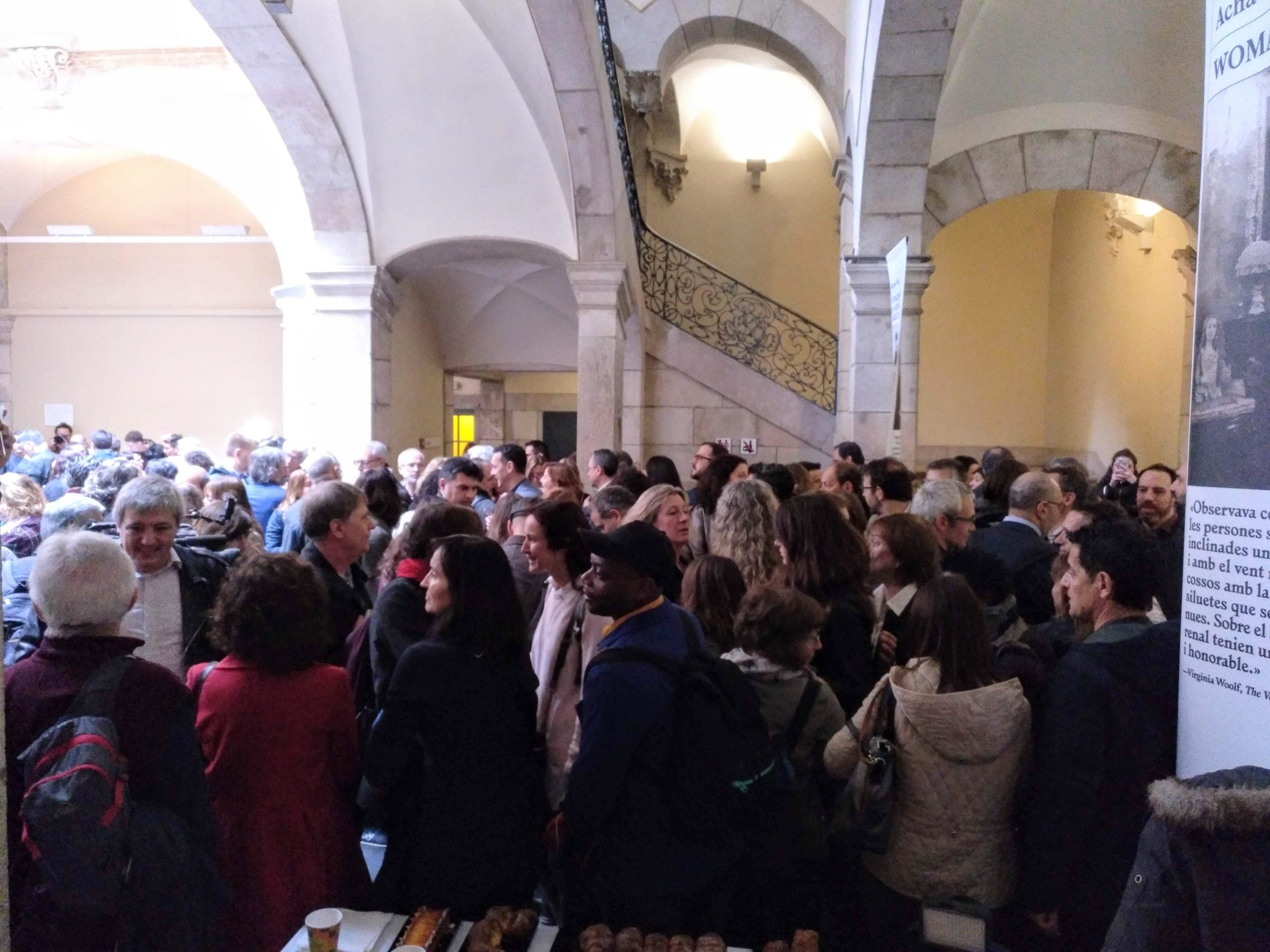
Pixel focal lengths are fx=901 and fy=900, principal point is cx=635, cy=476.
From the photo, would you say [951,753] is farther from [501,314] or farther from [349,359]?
[501,314]

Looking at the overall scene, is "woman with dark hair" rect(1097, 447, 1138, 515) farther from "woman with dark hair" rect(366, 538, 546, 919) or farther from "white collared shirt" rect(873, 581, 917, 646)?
"woman with dark hair" rect(366, 538, 546, 919)

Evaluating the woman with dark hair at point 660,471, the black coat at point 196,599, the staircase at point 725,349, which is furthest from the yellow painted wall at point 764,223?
the black coat at point 196,599

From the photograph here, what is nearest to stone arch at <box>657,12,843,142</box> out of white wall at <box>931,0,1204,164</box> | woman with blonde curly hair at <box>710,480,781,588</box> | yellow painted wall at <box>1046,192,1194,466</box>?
white wall at <box>931,0,1204,164</box>

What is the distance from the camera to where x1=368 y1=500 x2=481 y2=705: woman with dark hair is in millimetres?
2414

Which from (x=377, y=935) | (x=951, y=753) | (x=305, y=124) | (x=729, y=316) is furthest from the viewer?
(x=729, y=316)

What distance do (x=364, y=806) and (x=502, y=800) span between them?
0.39 meters

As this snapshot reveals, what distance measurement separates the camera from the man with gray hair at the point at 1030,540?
134 inches

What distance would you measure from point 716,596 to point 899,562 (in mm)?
592

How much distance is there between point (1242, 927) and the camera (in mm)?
1225

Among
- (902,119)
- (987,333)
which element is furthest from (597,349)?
(987,333)

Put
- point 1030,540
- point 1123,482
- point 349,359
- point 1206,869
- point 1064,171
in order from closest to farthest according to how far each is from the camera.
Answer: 1. point 1206,869
2. point 1030,540
3. point 1123,482
4. point 349,359
5. point 1064,171

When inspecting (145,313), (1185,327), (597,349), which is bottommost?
(597,349)

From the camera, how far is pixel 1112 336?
10.6 metres

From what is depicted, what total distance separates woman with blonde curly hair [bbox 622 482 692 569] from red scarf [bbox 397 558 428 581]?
1.13m
